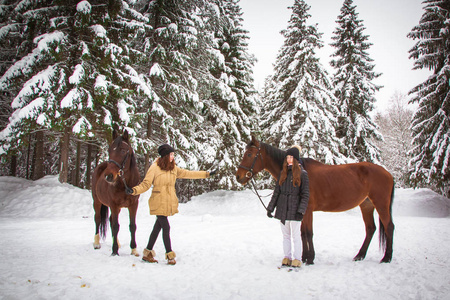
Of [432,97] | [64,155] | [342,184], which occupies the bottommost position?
[342,184]

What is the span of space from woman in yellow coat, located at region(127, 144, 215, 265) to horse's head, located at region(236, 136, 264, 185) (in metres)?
1.54

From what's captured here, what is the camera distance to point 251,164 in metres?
5.56

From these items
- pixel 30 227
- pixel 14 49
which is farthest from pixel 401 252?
pixel 14 49

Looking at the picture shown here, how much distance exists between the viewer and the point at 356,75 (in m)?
17.1

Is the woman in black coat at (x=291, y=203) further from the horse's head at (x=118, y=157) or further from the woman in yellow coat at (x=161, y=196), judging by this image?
the horse's head at (x=118, y=157)

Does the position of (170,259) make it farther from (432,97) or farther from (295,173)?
(432,97)

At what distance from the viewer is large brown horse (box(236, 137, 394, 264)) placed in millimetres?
5059

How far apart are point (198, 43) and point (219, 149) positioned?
256 inches

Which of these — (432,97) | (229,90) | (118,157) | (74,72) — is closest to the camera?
(118,157)

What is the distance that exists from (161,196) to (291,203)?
2398mm

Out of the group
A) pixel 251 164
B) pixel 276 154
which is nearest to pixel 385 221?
pixel 276 154

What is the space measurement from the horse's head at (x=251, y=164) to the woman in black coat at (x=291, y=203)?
0.88 meters

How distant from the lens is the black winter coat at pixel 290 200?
4398mm

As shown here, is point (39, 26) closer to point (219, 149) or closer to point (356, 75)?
point (219, 149)
